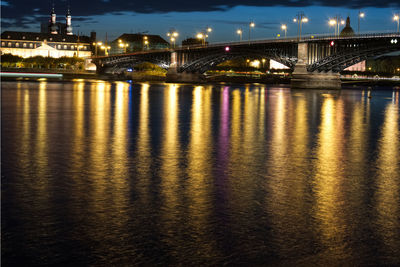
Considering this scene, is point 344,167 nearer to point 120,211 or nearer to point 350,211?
point 350,211

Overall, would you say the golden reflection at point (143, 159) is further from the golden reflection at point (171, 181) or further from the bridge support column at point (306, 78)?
the bridge support column at point (306, 78)

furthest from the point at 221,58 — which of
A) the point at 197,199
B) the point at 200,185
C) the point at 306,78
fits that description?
the point at 197,199

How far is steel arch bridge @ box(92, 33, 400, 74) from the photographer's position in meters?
84.1

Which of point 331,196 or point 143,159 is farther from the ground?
point 143,159

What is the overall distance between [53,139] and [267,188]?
349 inches

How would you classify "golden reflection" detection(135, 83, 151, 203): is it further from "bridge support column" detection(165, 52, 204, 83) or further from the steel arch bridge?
"bridge support column" detection(165, 52, 204, 83)

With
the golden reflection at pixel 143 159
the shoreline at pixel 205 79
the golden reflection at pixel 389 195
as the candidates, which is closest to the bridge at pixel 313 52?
the shoreline at pixel 205 79

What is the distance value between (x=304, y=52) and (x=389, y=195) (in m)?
84.6

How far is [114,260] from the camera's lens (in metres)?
6.63

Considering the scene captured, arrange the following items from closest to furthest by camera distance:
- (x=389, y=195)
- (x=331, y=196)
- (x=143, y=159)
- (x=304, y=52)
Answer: (x=331, y=196) < (x=389, y=195) < (x=143, y=159) < (x=304, y=52)

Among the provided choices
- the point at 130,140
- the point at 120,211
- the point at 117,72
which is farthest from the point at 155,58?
the point at 120,211

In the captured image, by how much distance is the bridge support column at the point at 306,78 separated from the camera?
92.4 m

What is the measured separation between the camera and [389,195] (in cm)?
1016

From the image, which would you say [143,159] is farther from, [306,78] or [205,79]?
[205,79]
